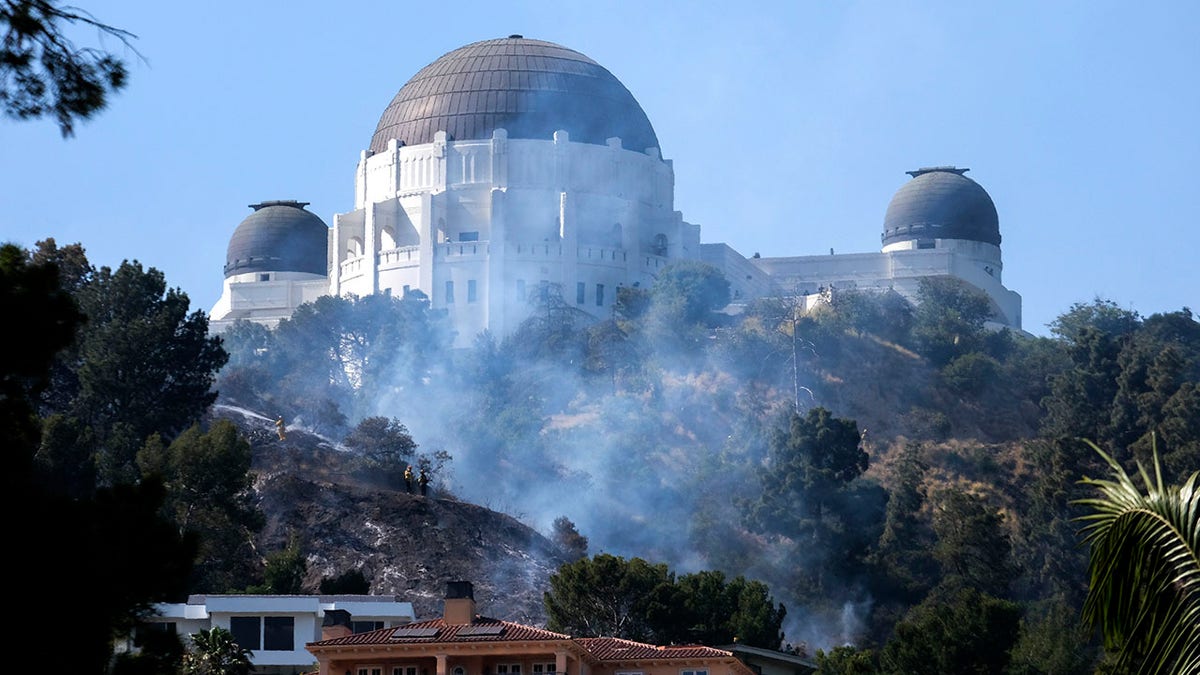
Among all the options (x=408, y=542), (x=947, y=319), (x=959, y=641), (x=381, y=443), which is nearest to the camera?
(x=959, y=641)

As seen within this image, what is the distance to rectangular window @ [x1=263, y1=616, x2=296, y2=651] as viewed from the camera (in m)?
58.8

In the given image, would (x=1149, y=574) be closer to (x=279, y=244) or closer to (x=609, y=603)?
(x=609, y=603)

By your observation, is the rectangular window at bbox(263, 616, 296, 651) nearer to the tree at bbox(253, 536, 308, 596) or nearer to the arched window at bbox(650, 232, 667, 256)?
the tree at bbox(253, 536, 308, 596)

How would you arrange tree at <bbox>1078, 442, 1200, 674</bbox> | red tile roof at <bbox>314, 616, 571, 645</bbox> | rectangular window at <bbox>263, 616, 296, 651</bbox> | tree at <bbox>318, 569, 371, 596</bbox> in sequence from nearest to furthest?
tree at <bbox>1078, 442, 1200, 674</bbox> < red tile roof at <bbox>314, 616, 571, 645</bbox> < rectangular window at <bbox>263, 616, 296, 651</bbox> < tree at <bbox>318, 569, 371, 596</bbox>

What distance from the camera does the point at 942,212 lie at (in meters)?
114

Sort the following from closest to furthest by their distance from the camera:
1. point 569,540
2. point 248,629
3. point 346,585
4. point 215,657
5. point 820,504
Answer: point 215,657 < point 248,629 < point 346,585 < point 569,540 < point 820,504

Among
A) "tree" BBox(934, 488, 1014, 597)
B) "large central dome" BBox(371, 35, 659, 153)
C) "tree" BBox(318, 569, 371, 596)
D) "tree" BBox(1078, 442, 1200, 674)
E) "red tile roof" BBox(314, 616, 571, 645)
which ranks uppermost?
"large central dome" BBox(371, 35, 659, 153)

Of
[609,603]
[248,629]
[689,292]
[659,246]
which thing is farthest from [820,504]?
[659,246]

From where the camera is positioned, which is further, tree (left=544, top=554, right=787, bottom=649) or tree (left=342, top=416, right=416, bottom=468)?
tree (left=342, top=416, right=416, bottom=468)

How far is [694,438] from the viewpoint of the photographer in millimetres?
95438

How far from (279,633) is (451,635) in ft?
38.9

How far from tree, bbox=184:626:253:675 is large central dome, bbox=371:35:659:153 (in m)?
58.0

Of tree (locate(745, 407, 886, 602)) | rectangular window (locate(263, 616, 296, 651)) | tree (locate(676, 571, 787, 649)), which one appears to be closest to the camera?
rectangular window (locate(263, 616, 296, 651))

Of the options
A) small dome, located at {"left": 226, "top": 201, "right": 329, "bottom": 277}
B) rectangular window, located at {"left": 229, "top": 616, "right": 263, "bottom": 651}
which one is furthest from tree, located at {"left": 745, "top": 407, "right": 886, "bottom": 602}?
small dome, located at {"left": 226, "top": 201, "right": 329, "bottom": 277}
